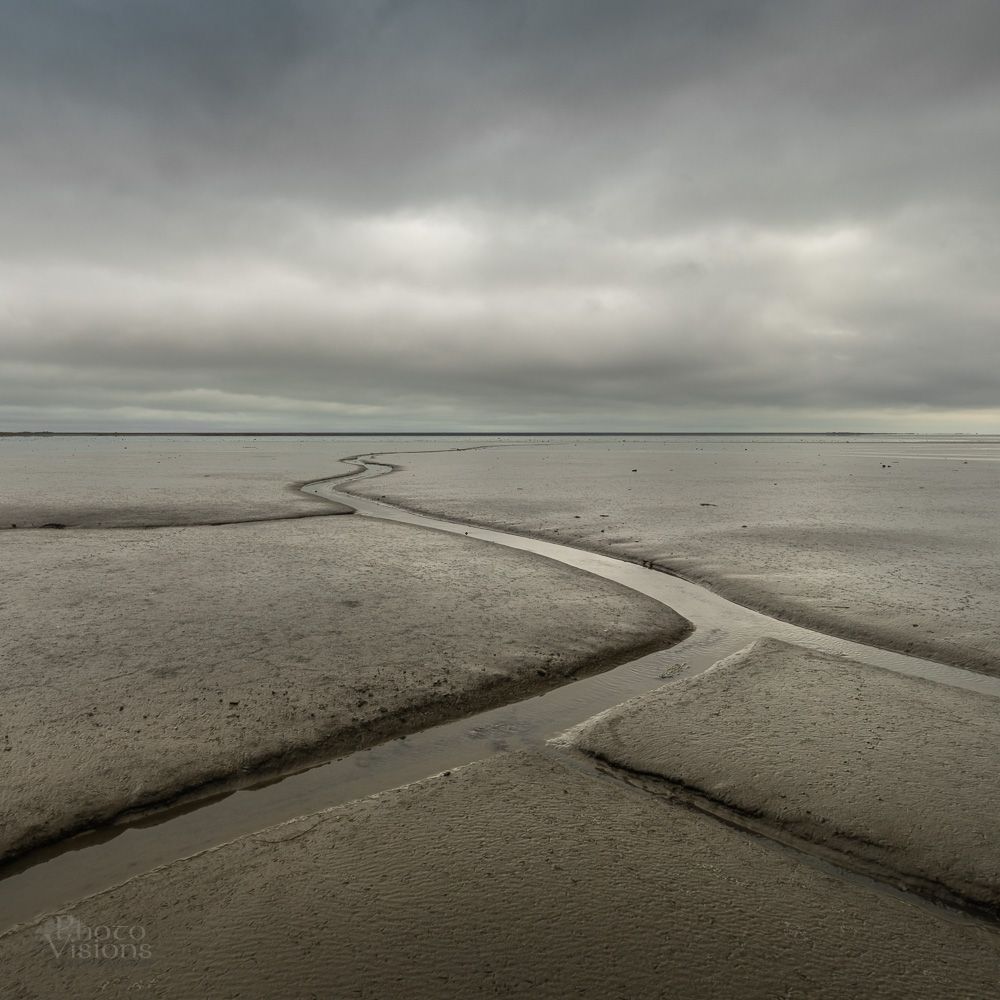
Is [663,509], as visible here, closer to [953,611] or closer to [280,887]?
[953,611]

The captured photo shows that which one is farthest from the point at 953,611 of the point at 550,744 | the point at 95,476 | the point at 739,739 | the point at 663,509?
the point at 95,476

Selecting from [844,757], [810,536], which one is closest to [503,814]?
[844,757]

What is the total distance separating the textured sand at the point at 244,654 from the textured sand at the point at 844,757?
1.33 metres

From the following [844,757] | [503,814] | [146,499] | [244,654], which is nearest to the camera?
[503,814]

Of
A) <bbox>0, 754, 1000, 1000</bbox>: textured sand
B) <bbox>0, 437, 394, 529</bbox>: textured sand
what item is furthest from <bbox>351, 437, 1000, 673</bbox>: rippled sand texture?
<bbox>0, 754, 1000, 1000</bbox>: textured sand

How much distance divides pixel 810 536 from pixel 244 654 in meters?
11.3

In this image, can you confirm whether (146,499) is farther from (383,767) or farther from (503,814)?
(503,814)

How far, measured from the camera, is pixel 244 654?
627 cm

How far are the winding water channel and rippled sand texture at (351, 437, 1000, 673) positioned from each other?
1.91 ft

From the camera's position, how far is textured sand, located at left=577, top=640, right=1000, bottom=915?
345 centimetres

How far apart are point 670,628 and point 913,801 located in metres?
3.78

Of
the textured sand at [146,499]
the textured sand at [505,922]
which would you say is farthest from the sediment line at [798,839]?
the textured sand at [146,499]

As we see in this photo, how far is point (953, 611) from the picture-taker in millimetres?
7824

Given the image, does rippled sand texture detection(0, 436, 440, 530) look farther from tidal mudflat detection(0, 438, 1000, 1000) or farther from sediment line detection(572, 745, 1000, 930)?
sediment line detection(572, 745, 1000, 930)
